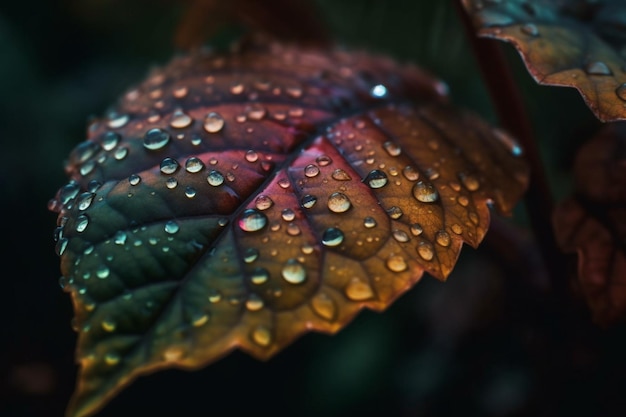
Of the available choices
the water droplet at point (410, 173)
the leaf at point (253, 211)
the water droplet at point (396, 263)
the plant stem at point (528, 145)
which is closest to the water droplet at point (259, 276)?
the leaf at point (253, 211)

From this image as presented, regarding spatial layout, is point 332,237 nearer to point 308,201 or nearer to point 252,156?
point 308,201

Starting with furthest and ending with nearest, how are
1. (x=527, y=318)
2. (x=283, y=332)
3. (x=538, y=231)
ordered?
(x=527, y=318), (x=538, y=231), (x=283, y=332)

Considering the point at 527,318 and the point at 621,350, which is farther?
the point at 527,318

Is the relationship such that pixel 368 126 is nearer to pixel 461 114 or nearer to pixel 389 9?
pixel 461 114

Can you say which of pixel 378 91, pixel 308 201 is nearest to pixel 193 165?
pixel 308 201

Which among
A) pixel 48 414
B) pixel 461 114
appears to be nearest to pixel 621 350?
pixel 461 114

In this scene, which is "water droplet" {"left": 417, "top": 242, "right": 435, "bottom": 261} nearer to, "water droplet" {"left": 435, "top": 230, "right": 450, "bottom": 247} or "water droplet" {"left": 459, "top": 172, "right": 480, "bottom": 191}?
"water droplet" {"left": 435, "top": 230, "right": 450, "bottom": 247}

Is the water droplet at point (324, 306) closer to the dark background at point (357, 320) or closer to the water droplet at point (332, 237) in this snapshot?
the water droplet at point (332, 237)
